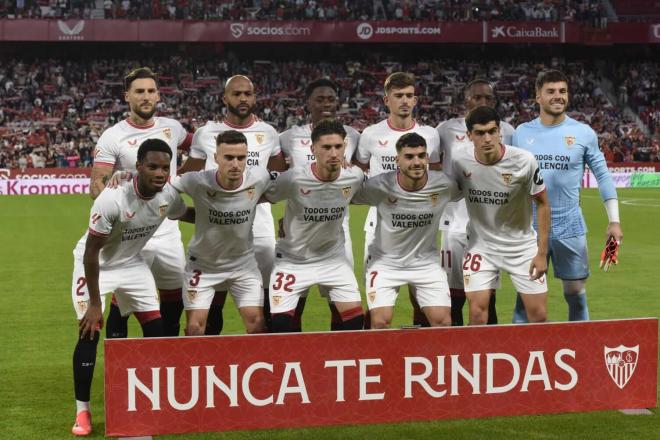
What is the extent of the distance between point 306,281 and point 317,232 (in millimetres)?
353

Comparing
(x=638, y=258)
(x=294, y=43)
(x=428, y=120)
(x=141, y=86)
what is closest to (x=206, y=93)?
(x=294, y=43)

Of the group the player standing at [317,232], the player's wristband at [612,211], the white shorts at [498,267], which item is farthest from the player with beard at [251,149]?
the player's wristband at [612,211]

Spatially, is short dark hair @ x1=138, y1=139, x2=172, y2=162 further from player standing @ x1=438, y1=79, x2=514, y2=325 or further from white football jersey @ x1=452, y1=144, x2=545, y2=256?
player standing @ x1=438, y1=79, x2=514, y2=325

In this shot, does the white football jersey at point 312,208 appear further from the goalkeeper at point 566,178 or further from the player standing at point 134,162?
the goalkeeper at point 566,178

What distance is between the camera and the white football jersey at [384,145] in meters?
7.26

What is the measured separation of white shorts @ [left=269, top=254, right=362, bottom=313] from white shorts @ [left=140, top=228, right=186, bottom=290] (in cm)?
79

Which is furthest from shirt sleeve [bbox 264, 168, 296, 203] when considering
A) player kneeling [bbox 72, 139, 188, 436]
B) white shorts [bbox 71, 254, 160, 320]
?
white shorts [bbox 71, 254, 160, 320]

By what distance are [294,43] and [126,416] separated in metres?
36.3

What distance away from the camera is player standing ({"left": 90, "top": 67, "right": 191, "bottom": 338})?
6730 millimetres

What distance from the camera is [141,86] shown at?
22.1 feet

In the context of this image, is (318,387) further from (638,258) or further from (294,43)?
(294,43)

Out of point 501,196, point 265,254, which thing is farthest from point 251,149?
point 501,196

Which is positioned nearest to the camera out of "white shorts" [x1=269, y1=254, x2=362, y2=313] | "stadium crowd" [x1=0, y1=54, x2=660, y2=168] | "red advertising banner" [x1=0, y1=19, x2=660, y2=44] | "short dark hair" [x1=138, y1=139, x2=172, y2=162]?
"short dark hair" [x1=138, y1=139, x2=172, y2=162]

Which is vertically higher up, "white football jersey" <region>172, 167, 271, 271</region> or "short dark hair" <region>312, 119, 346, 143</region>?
"short dark hair" <region>312, 119, 346, 143</region>
